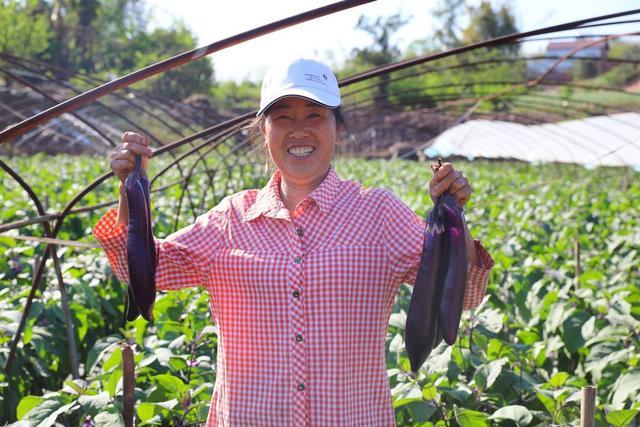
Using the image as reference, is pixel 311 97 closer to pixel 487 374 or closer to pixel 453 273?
pixel 453 273

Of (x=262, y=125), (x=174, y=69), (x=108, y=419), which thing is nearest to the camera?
(x=262, y=125)

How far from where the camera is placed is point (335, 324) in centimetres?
189

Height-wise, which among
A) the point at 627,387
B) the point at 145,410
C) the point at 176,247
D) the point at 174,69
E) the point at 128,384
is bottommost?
the point at 627,387

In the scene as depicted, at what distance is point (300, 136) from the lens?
1.96 metres

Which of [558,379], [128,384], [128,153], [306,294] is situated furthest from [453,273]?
[558,379]

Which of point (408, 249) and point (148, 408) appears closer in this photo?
point (408, 249)

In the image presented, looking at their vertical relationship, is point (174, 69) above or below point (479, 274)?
above

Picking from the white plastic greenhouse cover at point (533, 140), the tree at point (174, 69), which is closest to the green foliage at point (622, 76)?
the tree at point (174, 69)

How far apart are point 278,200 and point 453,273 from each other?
54 cm

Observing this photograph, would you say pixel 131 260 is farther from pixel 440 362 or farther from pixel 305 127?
pixel 440 362

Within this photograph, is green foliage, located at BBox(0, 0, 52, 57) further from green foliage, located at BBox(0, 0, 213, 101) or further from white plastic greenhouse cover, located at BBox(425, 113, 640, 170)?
white plastic greenhouse cover, located at BBox(425, 113, 640, 170)

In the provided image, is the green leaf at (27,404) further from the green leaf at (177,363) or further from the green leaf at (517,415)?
the green leaf at (517,415)

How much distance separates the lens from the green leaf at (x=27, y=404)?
2.48m

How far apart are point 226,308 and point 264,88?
1.92ft
